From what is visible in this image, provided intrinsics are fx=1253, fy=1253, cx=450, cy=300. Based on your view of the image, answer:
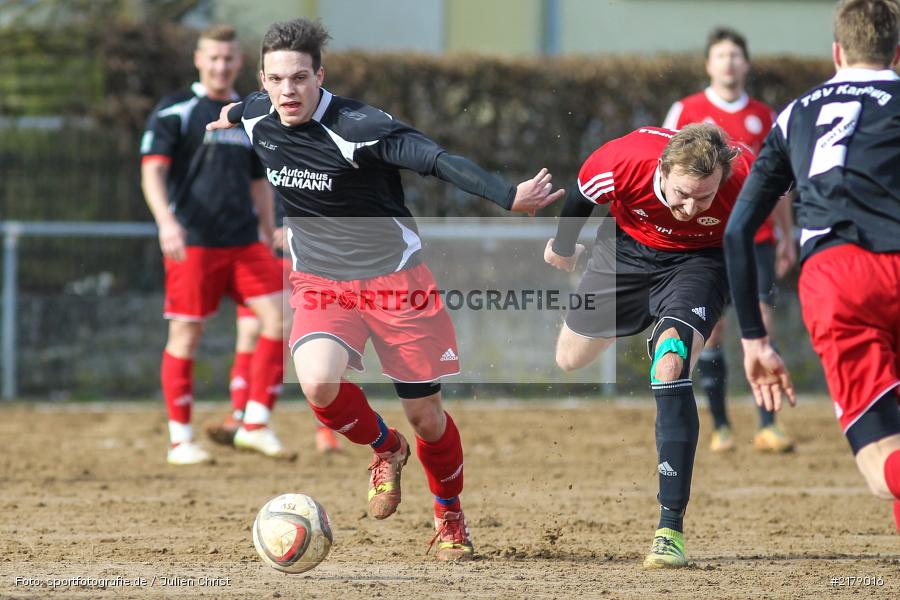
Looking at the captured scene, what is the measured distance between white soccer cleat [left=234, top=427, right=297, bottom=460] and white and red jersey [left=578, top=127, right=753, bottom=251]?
11.8 ft

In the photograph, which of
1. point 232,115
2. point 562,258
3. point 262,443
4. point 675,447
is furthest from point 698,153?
point 262,443

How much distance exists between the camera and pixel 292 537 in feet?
16.5

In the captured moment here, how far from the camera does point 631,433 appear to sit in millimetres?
10211

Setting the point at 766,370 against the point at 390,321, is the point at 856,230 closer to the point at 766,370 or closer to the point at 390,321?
the point at 766,370

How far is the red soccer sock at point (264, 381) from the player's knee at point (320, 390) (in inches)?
129

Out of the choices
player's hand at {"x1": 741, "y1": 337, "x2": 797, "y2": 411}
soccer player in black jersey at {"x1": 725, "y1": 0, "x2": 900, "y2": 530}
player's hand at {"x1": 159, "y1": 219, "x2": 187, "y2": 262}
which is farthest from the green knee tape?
player's hand at {"x1": 159, "y1": 219, "x2": 187, "y2": 262}

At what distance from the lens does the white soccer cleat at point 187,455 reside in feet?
27.7

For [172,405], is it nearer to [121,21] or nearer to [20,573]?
[20,573]

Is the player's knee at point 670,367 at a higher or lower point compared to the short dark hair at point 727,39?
lower

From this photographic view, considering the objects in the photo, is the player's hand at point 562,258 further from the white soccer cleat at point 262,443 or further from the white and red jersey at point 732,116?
the white soccer cleat at point 262,443

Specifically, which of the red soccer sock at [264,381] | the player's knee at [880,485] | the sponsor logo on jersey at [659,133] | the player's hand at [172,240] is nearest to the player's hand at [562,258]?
the sponsor logo on jersey at [659,133]

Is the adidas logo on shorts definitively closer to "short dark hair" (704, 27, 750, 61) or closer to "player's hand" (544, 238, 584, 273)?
"player's hand" (544, 238, 584, 273)

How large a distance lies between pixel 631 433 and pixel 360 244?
4.96 metres

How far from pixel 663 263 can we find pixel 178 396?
3.86 meters
